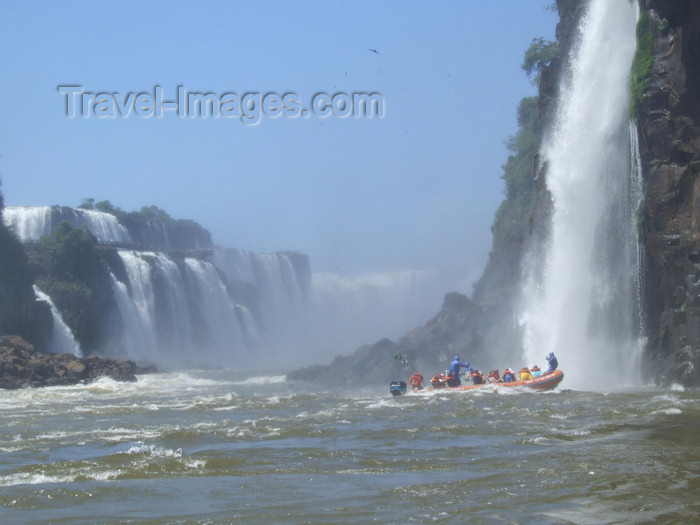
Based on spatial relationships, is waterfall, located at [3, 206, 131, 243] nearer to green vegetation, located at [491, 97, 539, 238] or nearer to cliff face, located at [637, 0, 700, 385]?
green vegetation, located at [491, 97, 539, 238]

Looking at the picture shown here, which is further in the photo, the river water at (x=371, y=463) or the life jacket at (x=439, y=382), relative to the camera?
the life jacket at (x=439, y=382)

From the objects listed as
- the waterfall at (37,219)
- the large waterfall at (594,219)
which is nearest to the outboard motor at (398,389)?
the large waterfall at (594,219)

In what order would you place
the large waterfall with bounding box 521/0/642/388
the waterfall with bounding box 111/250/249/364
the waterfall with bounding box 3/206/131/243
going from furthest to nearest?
the waterfall with bounding box 3/206/131/243
the waterfall with bounding box 111/250/249/364
the large waterfall with bounding box 521/0/642/388

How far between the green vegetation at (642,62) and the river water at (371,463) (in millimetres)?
8721

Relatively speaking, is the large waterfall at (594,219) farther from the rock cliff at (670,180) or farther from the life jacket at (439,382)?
the life jacket at (439,382)

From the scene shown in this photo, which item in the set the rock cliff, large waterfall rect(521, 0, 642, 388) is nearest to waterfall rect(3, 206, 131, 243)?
large waterfall rect(521, 0, 642, 388)

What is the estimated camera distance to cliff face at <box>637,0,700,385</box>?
20.8 metres

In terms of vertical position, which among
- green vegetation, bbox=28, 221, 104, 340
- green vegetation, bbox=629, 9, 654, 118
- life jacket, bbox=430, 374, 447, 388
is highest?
green vegetation, bbox=629, 9, 654, 118

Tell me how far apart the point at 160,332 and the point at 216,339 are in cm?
807

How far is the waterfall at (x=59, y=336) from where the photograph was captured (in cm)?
4509

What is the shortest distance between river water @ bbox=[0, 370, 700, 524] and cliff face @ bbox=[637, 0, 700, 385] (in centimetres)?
297

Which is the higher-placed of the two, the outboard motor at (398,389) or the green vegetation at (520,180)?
the green vegetation at (520,180)

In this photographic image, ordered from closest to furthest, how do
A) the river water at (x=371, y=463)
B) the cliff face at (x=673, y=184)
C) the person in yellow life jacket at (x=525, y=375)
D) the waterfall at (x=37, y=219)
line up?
1. the river water at (x=371, y=463)
2. the cliff face at (x=673, y=184)
3. the person in yellow life jacket at (x=525, y=375)
4. the waterfall at (x=37, y=219)

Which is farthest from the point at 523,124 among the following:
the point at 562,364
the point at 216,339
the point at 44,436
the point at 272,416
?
the point at 44,436
